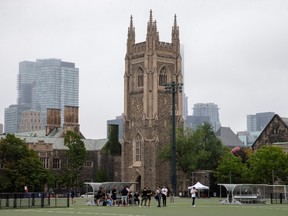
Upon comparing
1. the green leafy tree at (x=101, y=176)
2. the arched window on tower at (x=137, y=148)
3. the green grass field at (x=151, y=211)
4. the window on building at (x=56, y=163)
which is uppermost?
the arched window on tower at (x=137, y=148)

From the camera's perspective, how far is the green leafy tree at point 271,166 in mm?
86500

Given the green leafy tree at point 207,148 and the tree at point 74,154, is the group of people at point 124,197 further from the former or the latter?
the tree at point 74,154

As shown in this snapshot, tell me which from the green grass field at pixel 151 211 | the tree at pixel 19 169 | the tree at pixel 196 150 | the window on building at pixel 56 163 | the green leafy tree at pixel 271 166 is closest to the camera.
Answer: the green grass field at pixel 151 211

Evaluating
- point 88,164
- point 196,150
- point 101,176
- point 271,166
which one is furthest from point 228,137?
point 271,166

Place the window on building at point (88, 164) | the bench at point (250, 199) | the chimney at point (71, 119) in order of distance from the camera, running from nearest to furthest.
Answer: the bench at point (250, 199), the window on building at point (88, 164), the chimney at point (71, 119)

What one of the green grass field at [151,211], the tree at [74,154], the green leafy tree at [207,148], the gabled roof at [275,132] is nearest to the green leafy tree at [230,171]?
the green leafy tree at [207,148]

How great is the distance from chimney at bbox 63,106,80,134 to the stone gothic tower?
53.8 feet

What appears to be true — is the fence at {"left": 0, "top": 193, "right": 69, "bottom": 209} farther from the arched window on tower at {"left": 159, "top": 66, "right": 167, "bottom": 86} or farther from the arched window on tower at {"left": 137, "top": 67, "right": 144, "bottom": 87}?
the arched window on tower at {"left": 137, "top": 67, "right": 144, "bottom": 87}

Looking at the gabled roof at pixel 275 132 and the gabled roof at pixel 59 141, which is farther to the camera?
the gabled roof at pixel 59 141

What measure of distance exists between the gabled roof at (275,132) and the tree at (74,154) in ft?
92.3

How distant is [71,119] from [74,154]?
79.6ft

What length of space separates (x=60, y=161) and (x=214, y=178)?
29.6 meters

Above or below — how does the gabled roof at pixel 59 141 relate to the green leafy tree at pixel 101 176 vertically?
above

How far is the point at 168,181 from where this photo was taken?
118m
